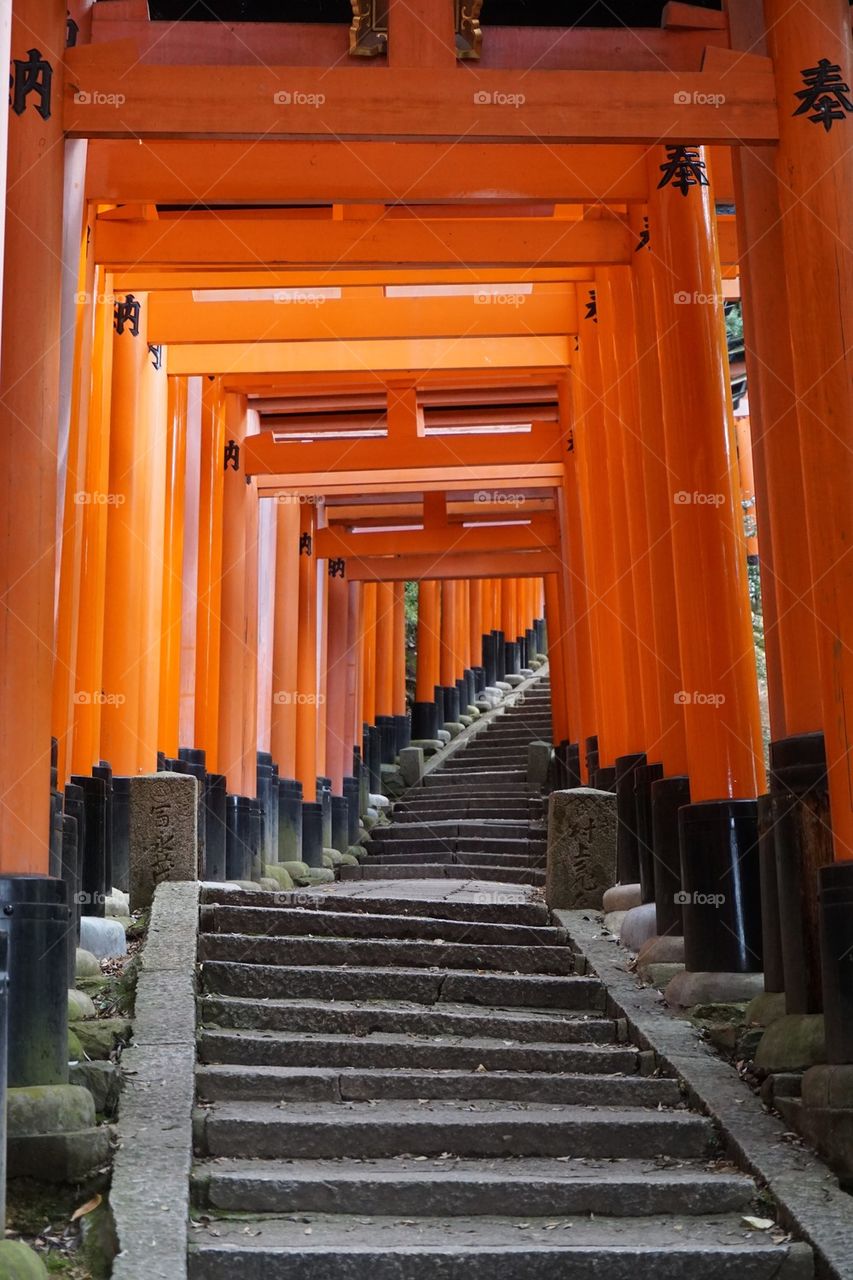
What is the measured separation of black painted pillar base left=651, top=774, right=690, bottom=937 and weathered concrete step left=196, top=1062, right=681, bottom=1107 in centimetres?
184

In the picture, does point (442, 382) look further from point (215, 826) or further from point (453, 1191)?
point (453, 1191)

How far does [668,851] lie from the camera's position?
827 centimetres

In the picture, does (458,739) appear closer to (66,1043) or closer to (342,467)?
(342,467)

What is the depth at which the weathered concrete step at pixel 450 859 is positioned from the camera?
14.4 meters

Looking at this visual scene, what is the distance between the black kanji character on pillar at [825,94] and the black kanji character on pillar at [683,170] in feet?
6.21

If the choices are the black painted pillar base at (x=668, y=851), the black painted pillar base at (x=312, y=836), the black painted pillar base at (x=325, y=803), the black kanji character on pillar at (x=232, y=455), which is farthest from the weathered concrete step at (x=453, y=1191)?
the black painted pillar base at (x=325, y=803)

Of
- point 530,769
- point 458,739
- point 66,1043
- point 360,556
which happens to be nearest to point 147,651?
point 66,1043

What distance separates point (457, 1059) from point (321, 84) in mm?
3930

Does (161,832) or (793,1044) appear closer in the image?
(793,1044)

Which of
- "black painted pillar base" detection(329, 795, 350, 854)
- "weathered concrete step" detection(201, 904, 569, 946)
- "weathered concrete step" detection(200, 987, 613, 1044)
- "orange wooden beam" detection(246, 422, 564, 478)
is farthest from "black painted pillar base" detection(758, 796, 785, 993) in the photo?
"black painted pillar base" detection(329, 795, 350, 854)

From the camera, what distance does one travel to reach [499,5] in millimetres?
7641

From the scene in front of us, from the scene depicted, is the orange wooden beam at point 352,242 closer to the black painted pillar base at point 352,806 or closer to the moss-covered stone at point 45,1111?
the moss-covered stone at point 45,1111

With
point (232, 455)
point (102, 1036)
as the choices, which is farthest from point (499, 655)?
point (102, 1036)

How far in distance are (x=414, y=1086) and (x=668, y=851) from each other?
2518 mm
